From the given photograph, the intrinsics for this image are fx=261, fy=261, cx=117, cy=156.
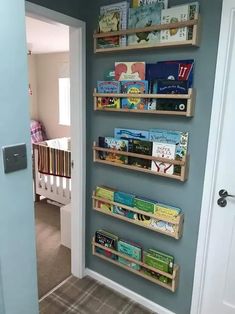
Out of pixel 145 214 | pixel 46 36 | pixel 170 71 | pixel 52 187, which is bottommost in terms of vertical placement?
pixel 52 187

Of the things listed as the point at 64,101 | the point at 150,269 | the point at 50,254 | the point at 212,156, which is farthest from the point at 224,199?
the point at 64,101

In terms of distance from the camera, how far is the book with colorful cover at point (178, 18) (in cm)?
138

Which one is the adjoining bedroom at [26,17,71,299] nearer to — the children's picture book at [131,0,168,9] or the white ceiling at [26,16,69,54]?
the white ceiling at [26,16,69,54]

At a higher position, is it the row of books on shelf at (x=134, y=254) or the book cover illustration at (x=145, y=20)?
the book cover illustration at (x=145, y=20)

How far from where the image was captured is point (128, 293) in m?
2.02

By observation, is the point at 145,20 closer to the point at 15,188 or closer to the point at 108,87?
the point at 108,87

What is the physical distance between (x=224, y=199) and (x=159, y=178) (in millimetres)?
409

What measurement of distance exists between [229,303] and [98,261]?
1.02 m

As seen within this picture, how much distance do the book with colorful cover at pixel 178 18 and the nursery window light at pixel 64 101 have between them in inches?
163

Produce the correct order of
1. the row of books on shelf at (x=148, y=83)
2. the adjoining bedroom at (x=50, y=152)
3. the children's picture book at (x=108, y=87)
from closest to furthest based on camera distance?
the row of books on shelf at (x=148, y=83) < the children's picture book at (x=108, y=87) < the adjoining bedroom at (x=50, y=152)

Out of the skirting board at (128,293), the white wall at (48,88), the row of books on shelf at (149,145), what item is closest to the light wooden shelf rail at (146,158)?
the row of books on shelf at (149,145)

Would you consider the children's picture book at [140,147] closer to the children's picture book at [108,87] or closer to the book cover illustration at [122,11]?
the children's picture book at [108,87]

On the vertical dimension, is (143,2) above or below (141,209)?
above

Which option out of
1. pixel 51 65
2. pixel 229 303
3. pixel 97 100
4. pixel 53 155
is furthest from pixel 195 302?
pixel 51 65
